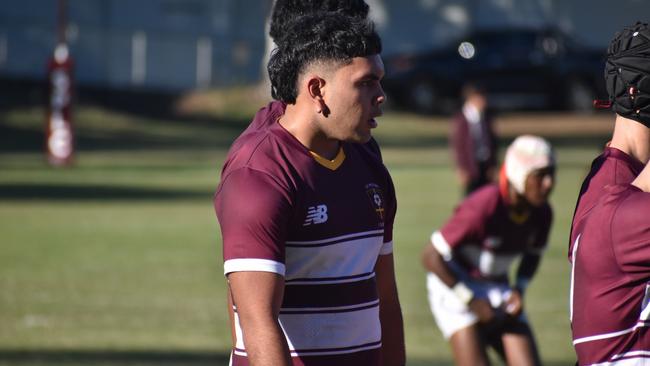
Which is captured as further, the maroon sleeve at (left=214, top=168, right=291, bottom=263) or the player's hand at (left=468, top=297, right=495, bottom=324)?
the player's hand at (left=468, top=297, right=495, bottom=324)

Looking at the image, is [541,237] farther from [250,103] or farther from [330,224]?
[250,103]

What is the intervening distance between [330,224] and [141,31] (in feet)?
151

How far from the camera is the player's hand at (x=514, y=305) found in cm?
838

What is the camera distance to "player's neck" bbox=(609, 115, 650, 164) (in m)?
4.44

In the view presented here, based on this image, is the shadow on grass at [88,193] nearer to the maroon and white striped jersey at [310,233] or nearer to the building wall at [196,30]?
the building wall at [196,30]

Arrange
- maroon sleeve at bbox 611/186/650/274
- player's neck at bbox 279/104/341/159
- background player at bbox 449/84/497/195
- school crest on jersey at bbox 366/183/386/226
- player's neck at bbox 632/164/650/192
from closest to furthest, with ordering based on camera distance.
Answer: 1. maroon sleeve at bbox 611/186/650/274
2. player's neck at bbox 632/164/650/192
3. player's neck at bbox 279/104/341/159
4. school crest on jersey at bbox 366/183/386/226
5. background player at bbox 449/84/497/195

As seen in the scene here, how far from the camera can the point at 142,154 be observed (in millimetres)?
35406

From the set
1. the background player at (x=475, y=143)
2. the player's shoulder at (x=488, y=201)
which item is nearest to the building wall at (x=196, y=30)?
the background player at (x=475, y=143)

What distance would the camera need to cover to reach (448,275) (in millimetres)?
8312

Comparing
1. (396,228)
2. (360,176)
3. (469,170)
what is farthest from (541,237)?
(396,228)

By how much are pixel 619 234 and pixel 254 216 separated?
110 cm

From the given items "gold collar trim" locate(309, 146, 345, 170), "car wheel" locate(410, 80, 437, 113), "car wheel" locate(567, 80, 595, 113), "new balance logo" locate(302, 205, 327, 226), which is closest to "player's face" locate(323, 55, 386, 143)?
"gold collar trim" locate(309, 146, 345, 170)

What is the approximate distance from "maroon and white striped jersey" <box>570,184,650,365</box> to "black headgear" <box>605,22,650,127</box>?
274 millimetres

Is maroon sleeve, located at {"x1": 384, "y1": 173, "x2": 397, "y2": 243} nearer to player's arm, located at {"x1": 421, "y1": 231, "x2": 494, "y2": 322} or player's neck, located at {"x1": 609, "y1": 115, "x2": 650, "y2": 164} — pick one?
player's neck, located at {"x1": 609, "y1": 115, "x2": 650, "y2": 164}
